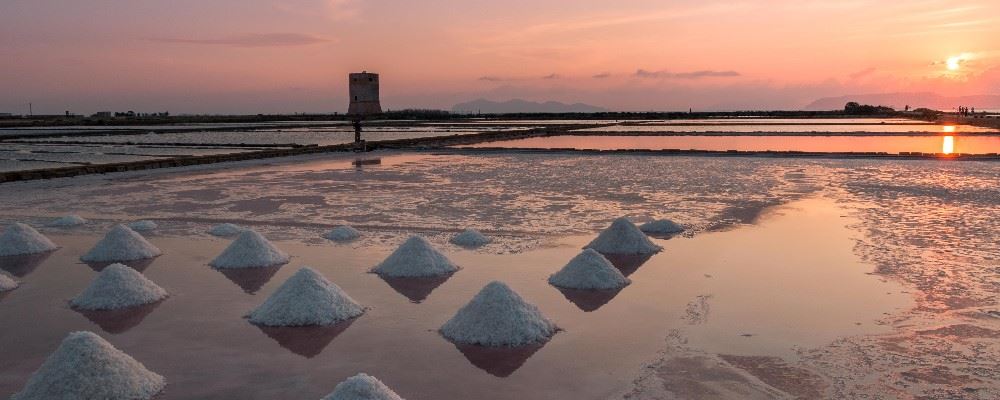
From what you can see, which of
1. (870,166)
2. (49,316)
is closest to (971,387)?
(49,316)

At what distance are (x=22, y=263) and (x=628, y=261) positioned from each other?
5125 mm

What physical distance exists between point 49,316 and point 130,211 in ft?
16.7

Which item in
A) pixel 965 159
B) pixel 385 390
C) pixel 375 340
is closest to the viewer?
pixel 385 390

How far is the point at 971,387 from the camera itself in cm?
361

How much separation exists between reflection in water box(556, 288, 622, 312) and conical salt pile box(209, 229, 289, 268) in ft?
8.29

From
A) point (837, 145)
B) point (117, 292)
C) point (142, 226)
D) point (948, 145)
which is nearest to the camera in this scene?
point (117, 292)

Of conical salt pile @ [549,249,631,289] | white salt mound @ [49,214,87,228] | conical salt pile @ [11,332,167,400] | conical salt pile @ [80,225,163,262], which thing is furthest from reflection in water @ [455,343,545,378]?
white salt mound @ [49,214,87,228]

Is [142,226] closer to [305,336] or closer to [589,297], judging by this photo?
[305,336]

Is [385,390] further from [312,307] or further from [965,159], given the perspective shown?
[965,159]

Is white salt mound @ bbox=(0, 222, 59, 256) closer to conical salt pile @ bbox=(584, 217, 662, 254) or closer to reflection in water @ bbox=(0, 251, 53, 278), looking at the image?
reflection in water @ bbox=(0, 251, 53, 278)

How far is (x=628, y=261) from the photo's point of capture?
260 inches

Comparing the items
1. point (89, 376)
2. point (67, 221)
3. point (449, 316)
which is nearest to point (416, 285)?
point (449, 316)

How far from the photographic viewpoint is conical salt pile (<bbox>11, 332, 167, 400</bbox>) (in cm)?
350

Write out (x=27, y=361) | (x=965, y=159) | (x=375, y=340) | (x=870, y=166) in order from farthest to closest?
(x=965, y=159), (x=870, y=166), (x=375, y=340), (x=27, y=361)
